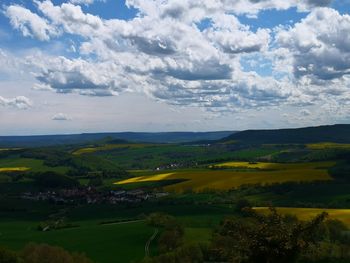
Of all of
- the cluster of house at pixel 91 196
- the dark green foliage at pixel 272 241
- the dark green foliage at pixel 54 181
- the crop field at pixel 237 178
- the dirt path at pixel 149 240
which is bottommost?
the cluster of house at pixel 91 196

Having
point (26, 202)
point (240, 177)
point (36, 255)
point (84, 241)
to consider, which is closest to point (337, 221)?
point (84, 241)

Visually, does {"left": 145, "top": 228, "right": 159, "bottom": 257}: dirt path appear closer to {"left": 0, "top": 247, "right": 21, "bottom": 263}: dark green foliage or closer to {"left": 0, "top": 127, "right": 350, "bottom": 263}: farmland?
{"left": 0, "top": 127, "right": 350, "bottom": 263}: farmland

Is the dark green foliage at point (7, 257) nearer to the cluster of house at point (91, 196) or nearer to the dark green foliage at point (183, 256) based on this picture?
the dark green foliage at point (183, 256)

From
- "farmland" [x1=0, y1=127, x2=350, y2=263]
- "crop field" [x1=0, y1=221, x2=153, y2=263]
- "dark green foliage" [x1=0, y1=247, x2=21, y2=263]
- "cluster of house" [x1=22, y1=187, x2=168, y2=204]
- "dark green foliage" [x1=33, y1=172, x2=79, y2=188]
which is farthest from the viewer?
"dark green foliage" [x1=33, y1=172, x2=79, y2=188]

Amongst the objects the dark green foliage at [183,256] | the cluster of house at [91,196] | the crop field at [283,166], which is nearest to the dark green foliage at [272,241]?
the dark green foliage at [183,256]

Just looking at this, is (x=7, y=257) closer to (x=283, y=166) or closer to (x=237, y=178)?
(x=237, y=178)

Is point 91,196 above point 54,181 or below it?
below

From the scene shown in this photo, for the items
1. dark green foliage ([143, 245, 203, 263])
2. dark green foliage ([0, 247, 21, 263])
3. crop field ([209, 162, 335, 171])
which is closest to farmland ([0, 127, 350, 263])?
crop field ([209, 162, 335, 171])

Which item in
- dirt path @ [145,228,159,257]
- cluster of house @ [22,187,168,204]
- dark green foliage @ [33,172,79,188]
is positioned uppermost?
dark green foliage @ [33,172,79,188]

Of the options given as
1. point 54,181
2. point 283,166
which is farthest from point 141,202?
point 283,166
